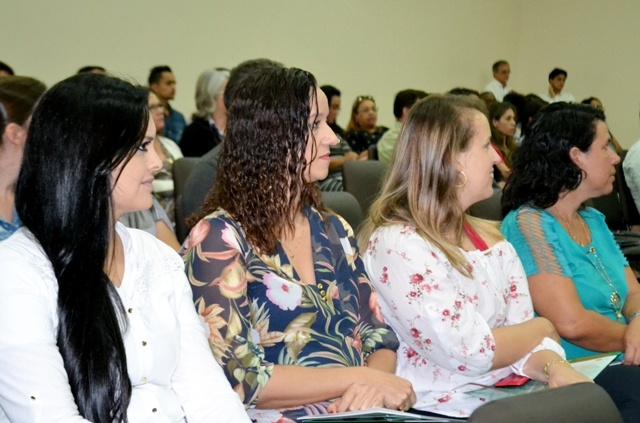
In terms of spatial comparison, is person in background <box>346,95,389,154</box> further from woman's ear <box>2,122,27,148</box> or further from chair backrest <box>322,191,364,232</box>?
woman's ear <box>2,122,27,148</box>

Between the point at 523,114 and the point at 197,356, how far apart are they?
219 inches

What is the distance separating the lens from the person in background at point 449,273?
207 cm

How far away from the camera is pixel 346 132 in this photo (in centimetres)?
745

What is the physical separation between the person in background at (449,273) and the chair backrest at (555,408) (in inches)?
23.5

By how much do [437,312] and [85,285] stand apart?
0.93m

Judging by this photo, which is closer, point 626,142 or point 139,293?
point 139,293

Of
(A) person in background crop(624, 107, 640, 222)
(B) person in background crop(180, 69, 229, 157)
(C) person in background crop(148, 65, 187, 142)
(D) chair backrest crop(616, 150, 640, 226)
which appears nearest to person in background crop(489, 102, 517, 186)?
(D) chair backrest crop(616, 150, 640, 226)

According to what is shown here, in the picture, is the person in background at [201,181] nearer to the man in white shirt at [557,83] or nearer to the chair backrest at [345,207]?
the chair backrest at [345,207]

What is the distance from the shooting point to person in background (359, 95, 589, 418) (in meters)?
2.07

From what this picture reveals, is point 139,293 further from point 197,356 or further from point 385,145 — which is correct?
point 385,145

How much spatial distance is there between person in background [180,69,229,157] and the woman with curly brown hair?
2390 millimetres

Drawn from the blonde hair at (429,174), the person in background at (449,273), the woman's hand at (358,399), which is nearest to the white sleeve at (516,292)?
the person in background at (449,273)

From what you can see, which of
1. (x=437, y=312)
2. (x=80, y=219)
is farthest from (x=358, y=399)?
(x=80, y=219)

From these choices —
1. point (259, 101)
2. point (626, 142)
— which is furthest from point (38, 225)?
point (626, 142)
